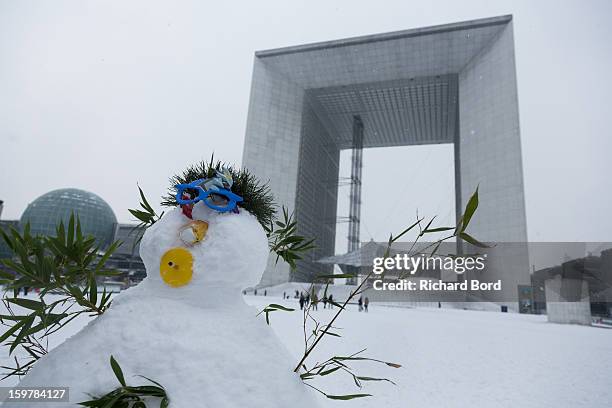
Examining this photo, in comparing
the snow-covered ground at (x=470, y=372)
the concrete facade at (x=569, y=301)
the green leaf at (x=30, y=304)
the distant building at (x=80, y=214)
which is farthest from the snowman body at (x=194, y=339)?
the distant building at (x=80, y=214)

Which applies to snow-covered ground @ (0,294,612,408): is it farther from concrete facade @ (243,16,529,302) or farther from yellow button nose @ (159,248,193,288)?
concrete facade @ (243,16,529,302)

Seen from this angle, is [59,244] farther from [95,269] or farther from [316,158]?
[316,158]

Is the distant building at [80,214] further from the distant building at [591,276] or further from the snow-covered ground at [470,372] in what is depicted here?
the distant building at [591,276]

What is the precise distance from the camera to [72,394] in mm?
1339

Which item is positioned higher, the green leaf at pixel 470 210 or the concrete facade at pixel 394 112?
the concrete facade at pixel 394 112

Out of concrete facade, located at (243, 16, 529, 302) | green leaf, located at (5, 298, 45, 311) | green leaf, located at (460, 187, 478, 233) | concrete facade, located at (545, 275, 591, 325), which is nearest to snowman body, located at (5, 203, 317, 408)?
green leaf, located at (5, 298, 45, 311)

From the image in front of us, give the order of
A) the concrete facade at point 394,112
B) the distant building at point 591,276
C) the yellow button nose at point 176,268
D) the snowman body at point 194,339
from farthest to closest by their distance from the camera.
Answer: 1. the concrete facade at point 394,112
2. the distant building at point 591,276
3. the yellow button nose at point 176,268
4. the snowman body at point 194,339

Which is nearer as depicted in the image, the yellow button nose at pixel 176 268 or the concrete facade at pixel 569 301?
the yellow button nose at pixel 176 268

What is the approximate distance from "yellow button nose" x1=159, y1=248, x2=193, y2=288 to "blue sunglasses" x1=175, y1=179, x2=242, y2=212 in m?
0.26

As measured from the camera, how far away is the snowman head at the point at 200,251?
5.63ft

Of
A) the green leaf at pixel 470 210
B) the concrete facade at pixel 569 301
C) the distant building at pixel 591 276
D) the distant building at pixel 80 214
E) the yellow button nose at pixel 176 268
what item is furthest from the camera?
the distant building at pixel 80 214

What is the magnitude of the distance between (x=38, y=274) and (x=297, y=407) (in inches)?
46.6

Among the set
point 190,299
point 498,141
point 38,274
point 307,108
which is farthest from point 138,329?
Answer: point 307,108

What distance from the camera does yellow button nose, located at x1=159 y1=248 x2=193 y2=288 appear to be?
169 cm
